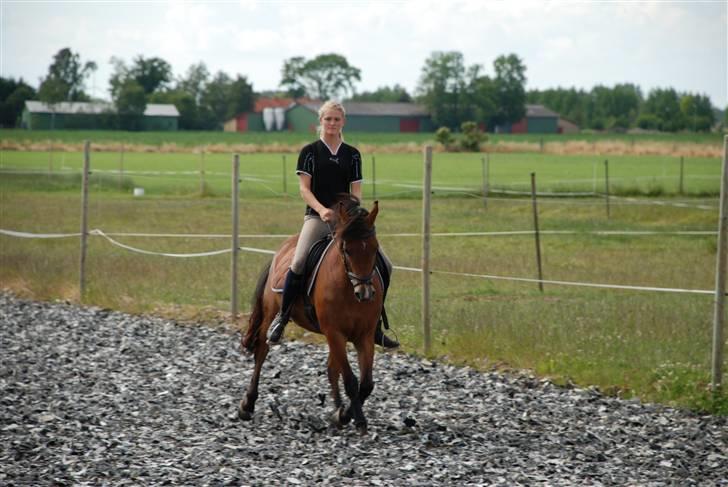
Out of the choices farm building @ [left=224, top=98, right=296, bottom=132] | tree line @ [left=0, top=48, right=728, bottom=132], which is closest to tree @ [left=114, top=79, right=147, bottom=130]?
tree line @ [left=0, top=48, right=728, bottom=132]

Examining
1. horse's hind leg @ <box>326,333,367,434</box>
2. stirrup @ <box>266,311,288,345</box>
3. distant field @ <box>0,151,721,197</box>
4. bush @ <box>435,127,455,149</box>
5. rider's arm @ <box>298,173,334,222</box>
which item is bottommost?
horse's hind leg @ <box>326,333,367,434</box>

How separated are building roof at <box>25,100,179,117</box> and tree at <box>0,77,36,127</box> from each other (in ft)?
11.5

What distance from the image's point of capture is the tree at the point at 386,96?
139 meters

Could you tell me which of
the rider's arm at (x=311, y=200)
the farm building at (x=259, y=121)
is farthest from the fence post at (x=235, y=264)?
the farm building at (x=259, y=121)

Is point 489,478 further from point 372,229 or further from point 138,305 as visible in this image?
point 138,305

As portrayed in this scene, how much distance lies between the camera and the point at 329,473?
7.34m

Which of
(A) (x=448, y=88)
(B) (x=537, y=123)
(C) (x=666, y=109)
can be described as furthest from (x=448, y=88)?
(C) (x=666, y=109)

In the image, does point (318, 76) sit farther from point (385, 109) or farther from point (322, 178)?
point (322, 178)

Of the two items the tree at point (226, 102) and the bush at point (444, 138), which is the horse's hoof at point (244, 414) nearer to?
the bush at point (444, 138)

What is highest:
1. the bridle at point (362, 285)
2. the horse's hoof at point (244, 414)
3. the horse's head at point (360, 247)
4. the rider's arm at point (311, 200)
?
the rider's arm at point (311, 200)

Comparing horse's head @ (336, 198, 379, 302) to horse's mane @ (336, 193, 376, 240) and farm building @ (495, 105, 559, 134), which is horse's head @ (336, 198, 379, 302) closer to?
horse's mane @ (336, 193, 376, 240)

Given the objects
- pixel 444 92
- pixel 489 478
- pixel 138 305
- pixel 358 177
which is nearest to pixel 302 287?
pixel 358 177

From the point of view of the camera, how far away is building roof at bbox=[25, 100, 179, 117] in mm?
88562

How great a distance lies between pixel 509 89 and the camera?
116 meters
